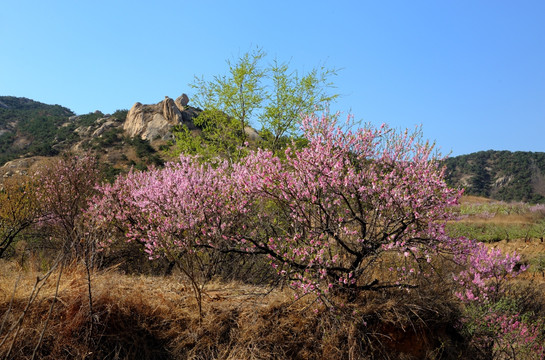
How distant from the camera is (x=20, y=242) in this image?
13766 millimetres

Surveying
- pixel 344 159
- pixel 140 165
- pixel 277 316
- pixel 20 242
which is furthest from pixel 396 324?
pixel 140 165

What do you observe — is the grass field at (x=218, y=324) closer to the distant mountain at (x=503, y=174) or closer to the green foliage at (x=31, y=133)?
the green foliage at (x=31, y=133)

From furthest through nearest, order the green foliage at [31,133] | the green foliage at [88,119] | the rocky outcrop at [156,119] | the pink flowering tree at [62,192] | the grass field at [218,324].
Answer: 1. the green foliage at [88,119]
2. the rocky outcrop at [156,119]
3. the green foliage at [31,133]
4. the pink flowering tree at [62,192]
5. the grass field at [218,324]

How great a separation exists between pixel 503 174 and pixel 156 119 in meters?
46.0

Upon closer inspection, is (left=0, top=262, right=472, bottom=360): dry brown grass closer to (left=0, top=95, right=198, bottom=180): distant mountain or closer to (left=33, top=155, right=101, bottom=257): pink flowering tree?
(left=33, top=155, right=101, bottom=257): pink flowering tree

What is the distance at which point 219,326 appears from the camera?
5809mm

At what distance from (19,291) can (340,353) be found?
4.51m

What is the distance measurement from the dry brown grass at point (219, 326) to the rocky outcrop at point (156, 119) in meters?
41.4

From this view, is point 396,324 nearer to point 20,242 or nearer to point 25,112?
point 20,242

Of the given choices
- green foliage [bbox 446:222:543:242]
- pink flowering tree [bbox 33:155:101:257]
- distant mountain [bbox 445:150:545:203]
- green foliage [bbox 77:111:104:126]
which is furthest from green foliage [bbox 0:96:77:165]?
distant mountain [bbox 445:150:545:203]

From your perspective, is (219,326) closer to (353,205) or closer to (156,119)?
(353,205)

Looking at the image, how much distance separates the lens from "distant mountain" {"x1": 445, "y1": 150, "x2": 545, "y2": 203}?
48812 mm

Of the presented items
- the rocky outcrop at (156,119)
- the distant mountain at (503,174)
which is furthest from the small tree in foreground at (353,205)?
the distant mountain at (503,174)

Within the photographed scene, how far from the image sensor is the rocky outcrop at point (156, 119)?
155 ft
